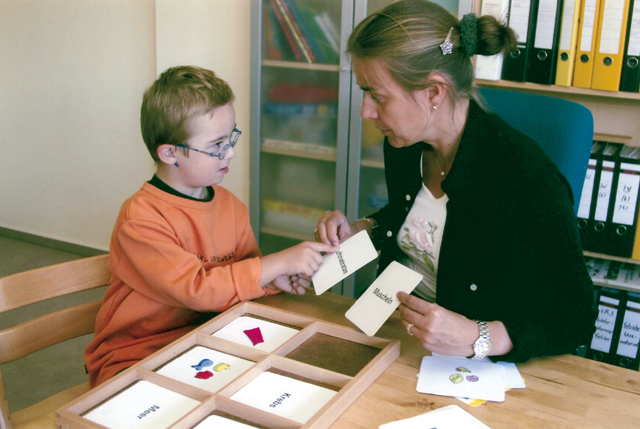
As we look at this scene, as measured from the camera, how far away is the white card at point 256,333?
116cm

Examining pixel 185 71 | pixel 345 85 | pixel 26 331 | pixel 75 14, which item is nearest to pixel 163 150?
pixel 185 71

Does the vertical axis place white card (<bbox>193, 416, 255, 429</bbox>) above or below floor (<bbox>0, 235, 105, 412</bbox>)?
above

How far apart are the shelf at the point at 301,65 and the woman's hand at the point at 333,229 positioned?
130cm

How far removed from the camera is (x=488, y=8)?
2.29 m

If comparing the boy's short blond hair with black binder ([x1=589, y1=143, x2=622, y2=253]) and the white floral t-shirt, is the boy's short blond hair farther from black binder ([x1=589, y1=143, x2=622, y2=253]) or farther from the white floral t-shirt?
black binder ([x1=589, y1=143, x2=622, y2=253])

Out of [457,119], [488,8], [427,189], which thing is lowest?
[427,189]

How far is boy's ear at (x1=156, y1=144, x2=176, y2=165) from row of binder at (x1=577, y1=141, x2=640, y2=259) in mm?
1497

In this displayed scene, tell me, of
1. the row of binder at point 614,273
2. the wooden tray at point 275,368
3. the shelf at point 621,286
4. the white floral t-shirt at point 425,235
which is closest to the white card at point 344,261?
the wooden tray at point 275,368

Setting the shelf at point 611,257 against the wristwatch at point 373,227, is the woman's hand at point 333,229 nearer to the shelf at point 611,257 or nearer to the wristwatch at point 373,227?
the wristwatch at point 373,227

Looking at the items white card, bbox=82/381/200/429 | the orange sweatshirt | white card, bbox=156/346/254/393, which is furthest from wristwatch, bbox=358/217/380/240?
white card, bbox=82/381/200/429

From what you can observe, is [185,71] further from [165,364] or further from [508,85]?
[508,85]

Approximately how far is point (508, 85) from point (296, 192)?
1.13 m

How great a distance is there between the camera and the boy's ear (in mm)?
1493

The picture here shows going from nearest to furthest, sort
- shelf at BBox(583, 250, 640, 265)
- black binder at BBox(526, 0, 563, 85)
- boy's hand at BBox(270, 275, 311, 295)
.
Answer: boy's hand at BBox(270, 275, 311, 295) → black binder at BBox(526, 0, 563, 85) → shelf at BBox(583, 250, 640, 265)
